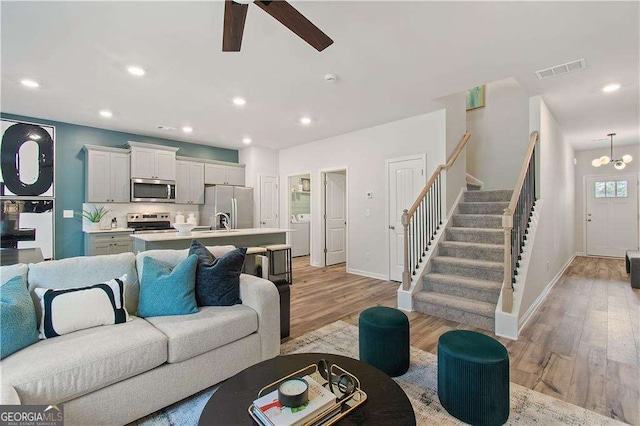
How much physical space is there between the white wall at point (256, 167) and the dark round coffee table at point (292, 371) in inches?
214

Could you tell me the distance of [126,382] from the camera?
1660 millimetres

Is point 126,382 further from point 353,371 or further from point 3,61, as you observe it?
point 3,61

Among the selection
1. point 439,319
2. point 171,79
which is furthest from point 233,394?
point 171,79

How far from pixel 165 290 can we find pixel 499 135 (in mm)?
6253

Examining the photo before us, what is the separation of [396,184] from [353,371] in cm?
395

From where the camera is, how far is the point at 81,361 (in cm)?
152

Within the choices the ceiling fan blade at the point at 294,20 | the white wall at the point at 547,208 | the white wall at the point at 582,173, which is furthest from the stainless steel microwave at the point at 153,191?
the white wall at the point at 582,173

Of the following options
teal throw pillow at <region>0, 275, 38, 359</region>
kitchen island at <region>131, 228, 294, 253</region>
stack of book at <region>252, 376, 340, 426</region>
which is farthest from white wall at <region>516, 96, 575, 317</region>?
teal throw pillow at <region>0, 275, 38, 359</region>

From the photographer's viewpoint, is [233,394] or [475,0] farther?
[475,0]

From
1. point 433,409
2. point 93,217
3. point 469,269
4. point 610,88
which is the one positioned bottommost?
point 433,409

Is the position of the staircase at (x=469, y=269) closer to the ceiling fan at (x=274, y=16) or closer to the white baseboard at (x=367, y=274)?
the white baseboard at (x=367, y=274)

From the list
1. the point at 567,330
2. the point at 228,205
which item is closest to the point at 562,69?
the point at 567,330

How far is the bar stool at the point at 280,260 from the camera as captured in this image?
4.78 meters

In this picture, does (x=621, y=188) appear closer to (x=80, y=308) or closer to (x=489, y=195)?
(x=489, y=195)
